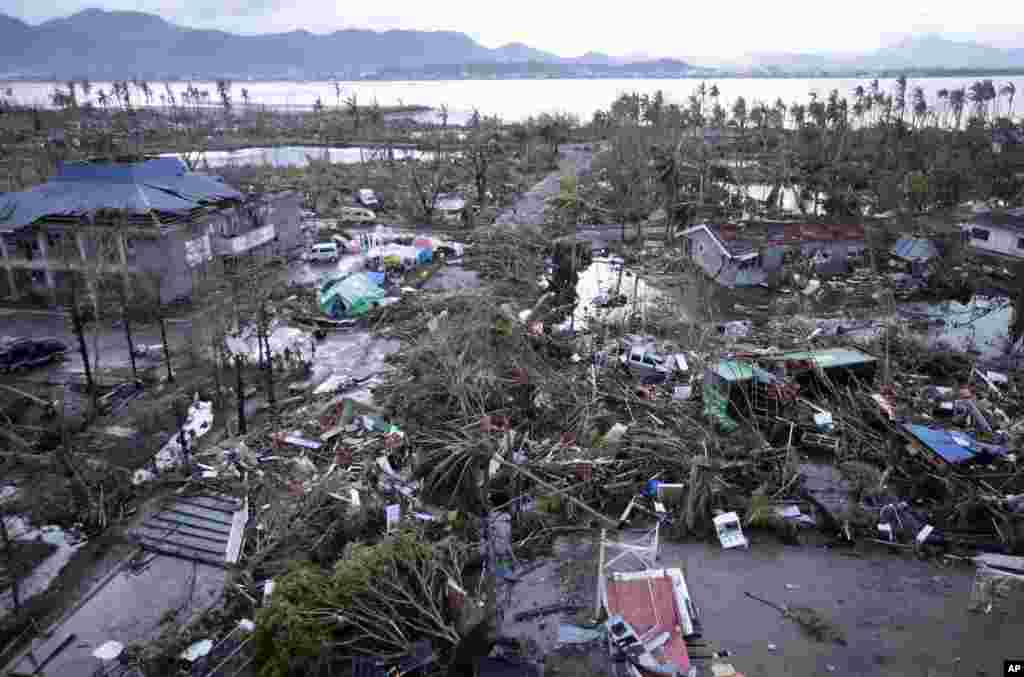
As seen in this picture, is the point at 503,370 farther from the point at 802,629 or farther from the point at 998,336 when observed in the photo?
the point at 998,336

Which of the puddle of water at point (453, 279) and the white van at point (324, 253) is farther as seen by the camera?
the white van at point (324, 253)

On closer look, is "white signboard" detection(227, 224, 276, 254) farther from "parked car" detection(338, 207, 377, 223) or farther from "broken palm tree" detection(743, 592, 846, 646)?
"broken palm tree" detection(743, 592, 846, 646)

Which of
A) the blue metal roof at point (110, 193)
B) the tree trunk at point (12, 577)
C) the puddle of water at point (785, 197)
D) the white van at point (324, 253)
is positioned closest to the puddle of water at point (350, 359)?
the tree trunk at point (12, 577)

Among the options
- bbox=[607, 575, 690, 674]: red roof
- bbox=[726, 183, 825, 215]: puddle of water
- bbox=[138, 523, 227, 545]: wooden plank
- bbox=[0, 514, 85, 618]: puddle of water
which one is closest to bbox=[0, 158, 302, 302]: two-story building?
bbox=[0, 514, 85, 618]: puddle of water

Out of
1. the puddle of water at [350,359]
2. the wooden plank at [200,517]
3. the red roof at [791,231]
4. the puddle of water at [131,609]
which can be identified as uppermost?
the red roof at [791,231]

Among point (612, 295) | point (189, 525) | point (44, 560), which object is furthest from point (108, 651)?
point (612, 295)

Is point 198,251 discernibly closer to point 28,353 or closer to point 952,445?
point 28,353

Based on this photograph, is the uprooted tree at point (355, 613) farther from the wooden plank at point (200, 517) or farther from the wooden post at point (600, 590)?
the wooden plank at point (200, 517)

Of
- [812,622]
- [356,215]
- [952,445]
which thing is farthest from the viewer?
[356,215]
